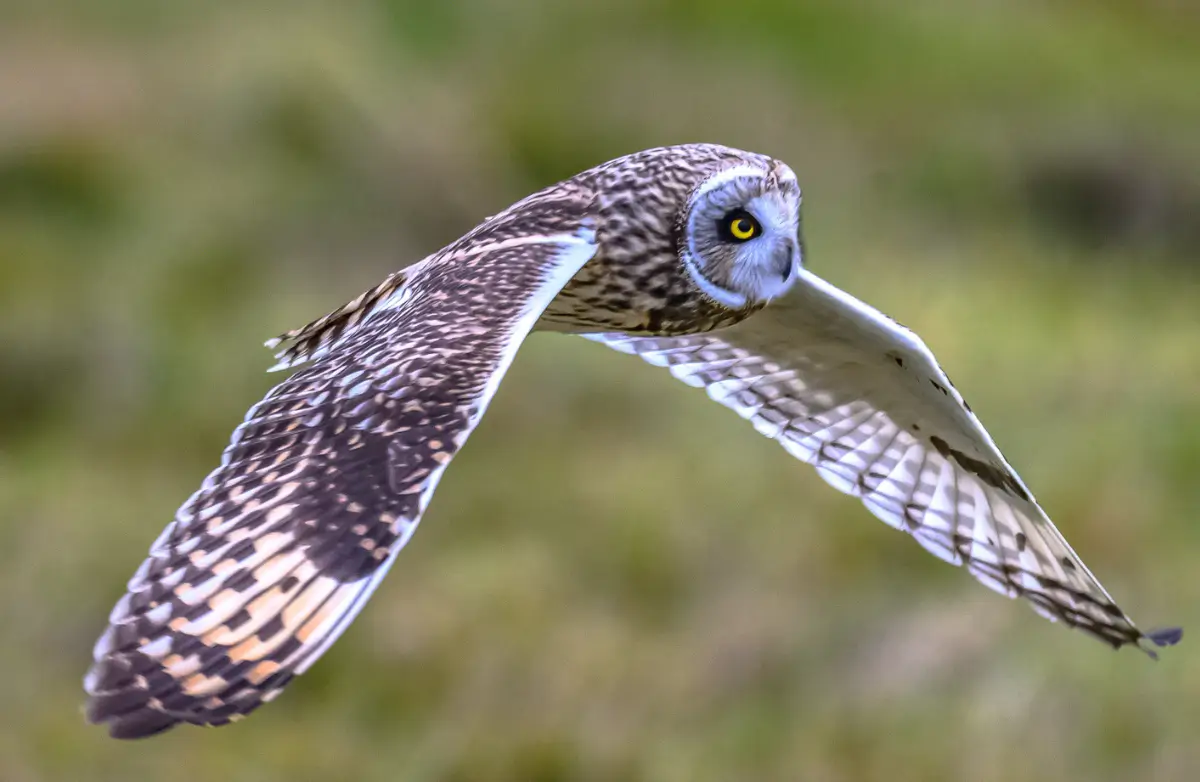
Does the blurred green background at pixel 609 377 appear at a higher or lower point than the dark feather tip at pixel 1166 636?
higher

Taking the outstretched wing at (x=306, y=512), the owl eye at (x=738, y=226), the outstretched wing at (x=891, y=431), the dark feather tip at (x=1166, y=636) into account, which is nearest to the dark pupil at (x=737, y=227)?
the owl eye at (x=738, y=226)

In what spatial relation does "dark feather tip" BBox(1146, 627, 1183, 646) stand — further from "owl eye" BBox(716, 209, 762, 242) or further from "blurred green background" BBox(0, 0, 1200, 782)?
"blurred green background" BBox(0, 0, 1200, 782)

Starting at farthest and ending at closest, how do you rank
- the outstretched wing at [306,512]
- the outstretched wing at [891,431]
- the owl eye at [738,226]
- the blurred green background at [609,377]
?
the blurred green background at [609,377] → the outstretched wing at [891,431] → the owl eye at [738,226] → the outstretched wing at [306,512]

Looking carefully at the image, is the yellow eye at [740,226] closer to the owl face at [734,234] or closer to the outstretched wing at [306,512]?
the owl face at [734,234]

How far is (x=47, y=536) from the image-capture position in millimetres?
6418

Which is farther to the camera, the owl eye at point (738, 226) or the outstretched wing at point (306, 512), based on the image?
the owl eye at point (738, 226)

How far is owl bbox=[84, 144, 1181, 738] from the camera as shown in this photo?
7.32 ft

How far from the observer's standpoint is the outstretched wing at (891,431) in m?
3.57

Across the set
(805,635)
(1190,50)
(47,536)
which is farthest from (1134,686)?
(1190,50)

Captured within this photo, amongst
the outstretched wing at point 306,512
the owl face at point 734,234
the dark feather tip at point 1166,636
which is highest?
the owl face at point 734,234

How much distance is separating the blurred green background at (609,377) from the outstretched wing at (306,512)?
2.72 m

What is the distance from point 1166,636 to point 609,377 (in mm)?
4563

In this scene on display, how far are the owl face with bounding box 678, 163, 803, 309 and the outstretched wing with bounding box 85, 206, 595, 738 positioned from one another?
429 millimetres

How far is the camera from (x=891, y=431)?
3891 mm
